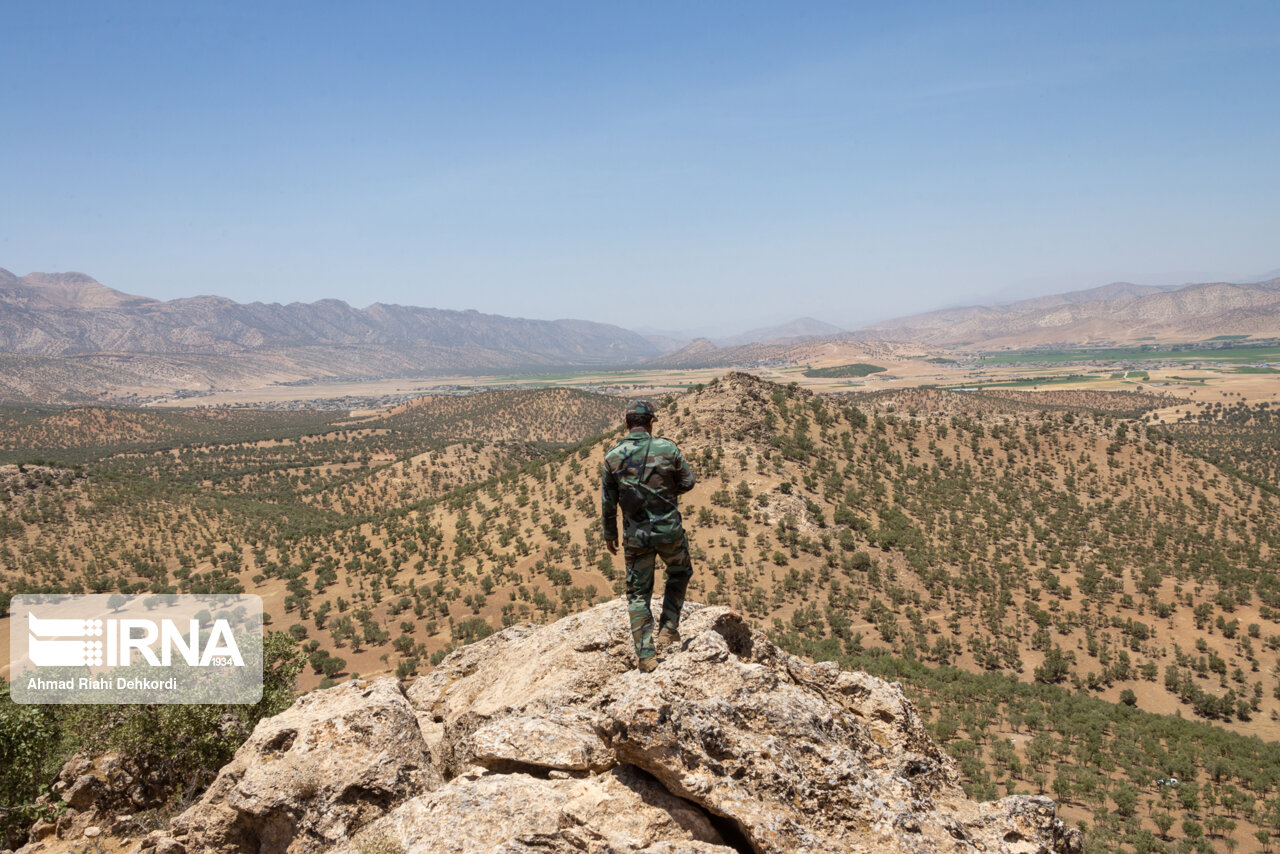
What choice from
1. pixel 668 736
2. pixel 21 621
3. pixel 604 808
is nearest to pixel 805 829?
pixel 668 736

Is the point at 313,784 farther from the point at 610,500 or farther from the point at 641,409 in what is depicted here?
the point at 641,409

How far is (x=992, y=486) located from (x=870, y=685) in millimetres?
35716

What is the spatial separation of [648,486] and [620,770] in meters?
2.87

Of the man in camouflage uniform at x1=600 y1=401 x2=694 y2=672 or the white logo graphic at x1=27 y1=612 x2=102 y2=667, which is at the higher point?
the man in camouflage uniform at x1=600 y1=401 x2=694 y2=672

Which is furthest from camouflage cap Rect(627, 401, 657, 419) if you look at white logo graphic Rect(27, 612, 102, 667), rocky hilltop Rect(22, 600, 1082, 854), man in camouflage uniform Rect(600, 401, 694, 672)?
white logo graphic Rect(27, 612, 102, 667)

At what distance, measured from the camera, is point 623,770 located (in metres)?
5.40

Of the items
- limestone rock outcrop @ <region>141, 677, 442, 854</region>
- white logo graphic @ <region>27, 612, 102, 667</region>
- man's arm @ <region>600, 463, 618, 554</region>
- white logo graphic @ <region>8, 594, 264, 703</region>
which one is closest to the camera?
limestone rock outcrop @ <region>141, 677, 442, 854</region>

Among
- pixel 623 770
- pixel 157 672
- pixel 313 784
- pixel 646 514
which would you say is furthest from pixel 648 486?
pixel 157 672

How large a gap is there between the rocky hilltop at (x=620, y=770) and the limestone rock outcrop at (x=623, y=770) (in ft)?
0.06

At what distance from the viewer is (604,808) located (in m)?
5.04

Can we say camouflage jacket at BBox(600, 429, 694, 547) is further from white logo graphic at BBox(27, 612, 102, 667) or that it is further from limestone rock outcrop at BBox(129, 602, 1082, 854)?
white logo graphic at BBox(27, 612, 102, 667)

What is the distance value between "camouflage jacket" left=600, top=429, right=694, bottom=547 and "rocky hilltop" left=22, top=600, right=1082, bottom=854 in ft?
4.23

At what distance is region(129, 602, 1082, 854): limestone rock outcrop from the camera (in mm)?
4914

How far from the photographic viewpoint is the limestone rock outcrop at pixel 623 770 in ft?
16.1
